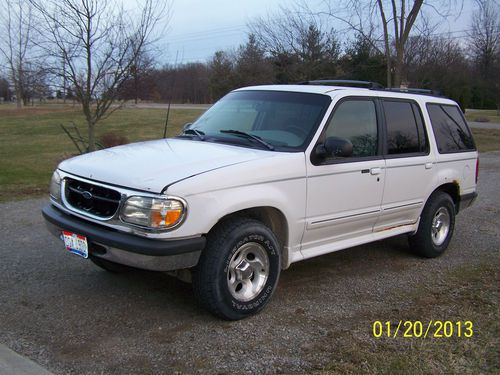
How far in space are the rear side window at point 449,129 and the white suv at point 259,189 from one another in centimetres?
3

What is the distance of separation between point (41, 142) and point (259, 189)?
53.2 feet

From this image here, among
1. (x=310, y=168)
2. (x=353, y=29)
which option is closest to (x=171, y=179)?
(x=310, y=168)

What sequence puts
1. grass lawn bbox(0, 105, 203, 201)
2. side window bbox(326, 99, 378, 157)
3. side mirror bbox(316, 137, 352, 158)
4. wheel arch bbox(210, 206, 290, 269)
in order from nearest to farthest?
wheel arch bbox(210, 206, 290, 269), side mirror bbox(316, 137, 352, 158), side window bbox(326, 99, 378, 157), grass lawn bbox(0, 105, 203, 201)

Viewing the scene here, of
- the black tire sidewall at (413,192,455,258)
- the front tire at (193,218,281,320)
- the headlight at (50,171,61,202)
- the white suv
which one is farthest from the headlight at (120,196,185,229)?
the black tire sidewall at (413,192,455,258)

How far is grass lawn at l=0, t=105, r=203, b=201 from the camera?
375 inches

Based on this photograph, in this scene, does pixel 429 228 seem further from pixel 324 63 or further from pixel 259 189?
pixel 324 63

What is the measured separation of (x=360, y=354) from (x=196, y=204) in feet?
4.89

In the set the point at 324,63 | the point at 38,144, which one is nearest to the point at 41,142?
the point at 38,144

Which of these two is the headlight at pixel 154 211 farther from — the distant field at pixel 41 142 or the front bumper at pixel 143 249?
the distant field at pixel 41 142

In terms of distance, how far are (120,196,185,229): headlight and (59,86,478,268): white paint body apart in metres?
0.06

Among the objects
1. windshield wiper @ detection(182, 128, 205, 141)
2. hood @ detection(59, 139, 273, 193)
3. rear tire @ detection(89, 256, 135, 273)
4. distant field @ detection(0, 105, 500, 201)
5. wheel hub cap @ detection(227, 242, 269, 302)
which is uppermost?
windshield wiper @ detection(182, 128, 205, 141)

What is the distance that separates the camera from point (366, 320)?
4082mm

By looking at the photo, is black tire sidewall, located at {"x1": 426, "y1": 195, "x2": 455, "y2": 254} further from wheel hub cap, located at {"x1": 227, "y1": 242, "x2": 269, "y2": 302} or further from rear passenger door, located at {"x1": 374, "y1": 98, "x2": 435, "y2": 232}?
wheel hub cap, located at {"x1": 227, "y1": 242, "x2": 269, "y2": 302}

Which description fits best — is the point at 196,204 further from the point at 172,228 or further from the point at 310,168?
the point at 310,168
